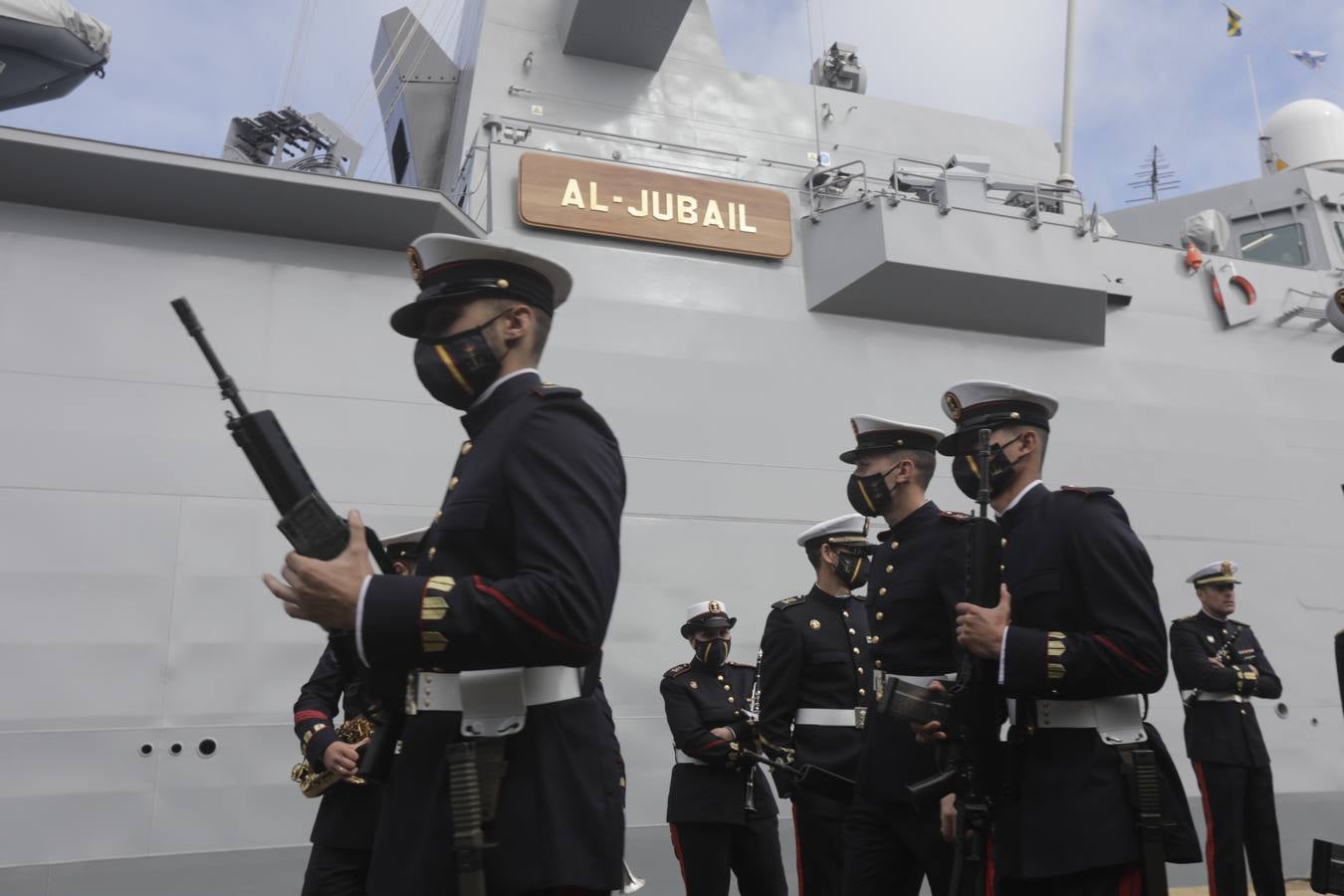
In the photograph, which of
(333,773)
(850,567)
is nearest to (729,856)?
(850,567)

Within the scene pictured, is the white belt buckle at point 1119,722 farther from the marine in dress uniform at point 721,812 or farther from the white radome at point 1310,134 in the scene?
the white radome at point 1310,134

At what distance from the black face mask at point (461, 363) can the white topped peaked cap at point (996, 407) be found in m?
1.70

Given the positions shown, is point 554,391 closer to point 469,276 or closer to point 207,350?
point 469,276

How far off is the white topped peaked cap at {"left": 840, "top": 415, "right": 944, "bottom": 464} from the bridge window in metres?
9.44

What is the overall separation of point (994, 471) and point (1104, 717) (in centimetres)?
79

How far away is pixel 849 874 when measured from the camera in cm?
347

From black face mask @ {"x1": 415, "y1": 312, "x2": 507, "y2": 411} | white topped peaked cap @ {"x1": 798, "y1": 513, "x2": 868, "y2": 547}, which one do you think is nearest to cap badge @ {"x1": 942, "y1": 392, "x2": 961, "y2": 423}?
white topped peaked cap @ {"x1": 798, "y1": 513, "x2": 868, "y2": 547}

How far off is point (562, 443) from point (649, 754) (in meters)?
5.06

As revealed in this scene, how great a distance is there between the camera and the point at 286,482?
192 centimetres

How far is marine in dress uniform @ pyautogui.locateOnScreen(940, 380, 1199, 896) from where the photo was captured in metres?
2.67

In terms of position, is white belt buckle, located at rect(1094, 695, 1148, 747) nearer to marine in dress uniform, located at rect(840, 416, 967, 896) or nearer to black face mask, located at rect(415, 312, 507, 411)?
marine in dress uniform, located at rect(840, 416, 967, 896)

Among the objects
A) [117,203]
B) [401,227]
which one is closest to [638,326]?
[401,227]

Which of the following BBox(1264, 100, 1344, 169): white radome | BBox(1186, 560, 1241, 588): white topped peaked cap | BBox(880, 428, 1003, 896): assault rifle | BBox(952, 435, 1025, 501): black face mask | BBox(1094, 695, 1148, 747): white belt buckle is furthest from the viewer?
BBox(1264, 100, 1344, 169): white radome

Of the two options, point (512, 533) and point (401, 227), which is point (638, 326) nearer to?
point (401, 227)
